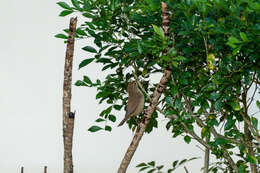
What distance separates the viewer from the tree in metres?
2.16

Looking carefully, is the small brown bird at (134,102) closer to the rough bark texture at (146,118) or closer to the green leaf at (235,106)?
the rough bark texture at (146,118)

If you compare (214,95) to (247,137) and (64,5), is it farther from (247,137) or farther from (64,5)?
(64,5)

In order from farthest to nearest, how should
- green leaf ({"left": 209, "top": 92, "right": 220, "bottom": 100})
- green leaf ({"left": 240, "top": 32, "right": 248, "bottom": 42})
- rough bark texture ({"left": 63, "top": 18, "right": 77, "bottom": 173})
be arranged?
green leaf ({"left": 209, "top": 92, "right": 220, "bottom": 100}) < rough bark texture ({"left": 63, "top": 18, "right": 77, "bottom": 173}) < green leaf ({"left": 240, "top": 32, "right": 248, "bottom": 42})

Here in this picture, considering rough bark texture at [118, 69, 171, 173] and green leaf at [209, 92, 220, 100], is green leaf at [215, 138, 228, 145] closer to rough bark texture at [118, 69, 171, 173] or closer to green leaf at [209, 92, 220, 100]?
green leaf at [209, 92, 220, 100]

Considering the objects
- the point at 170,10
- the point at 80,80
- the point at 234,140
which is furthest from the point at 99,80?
the point at 234,140

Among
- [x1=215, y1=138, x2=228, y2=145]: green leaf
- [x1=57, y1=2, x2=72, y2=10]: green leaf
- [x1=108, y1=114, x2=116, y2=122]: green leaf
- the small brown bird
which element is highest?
[x1=57, y1=2, x2=72, y2=10]: green leaf

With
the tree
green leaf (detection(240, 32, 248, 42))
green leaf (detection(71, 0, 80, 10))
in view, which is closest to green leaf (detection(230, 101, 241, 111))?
the tree

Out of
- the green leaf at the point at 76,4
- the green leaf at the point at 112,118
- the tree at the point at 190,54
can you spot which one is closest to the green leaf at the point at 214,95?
the tree at the point at 190,54

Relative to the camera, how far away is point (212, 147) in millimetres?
2762

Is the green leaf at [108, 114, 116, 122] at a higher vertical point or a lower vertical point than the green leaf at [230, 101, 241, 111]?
lower

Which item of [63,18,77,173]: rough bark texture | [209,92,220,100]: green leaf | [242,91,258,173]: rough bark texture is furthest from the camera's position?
[242,91,258,173]: rough bark texture

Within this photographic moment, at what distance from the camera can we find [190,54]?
2.54 meters

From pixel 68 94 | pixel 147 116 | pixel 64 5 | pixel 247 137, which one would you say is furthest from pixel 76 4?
pixel 247 137

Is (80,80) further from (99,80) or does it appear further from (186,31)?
(186,31)
